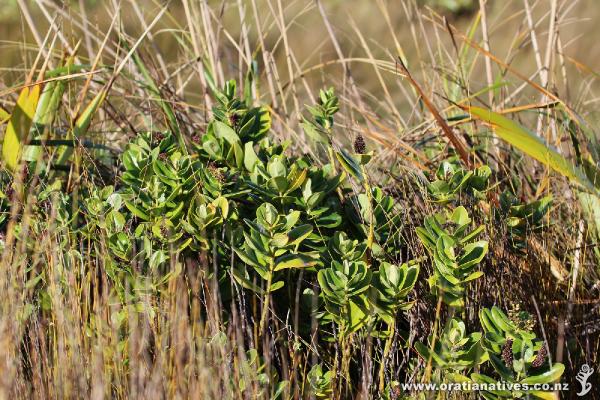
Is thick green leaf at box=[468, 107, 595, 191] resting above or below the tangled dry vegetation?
above

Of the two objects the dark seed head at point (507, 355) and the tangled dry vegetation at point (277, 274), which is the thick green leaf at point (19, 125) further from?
the dark seed head at point (507, 355)

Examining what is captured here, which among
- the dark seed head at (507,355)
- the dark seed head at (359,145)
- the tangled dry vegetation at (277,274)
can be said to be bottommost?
the dark seed head at (507,355)

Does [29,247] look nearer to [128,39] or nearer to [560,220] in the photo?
[128,39]

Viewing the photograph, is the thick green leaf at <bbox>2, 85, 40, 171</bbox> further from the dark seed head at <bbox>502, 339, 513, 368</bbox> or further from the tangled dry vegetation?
the dark seed head at <bbox>502, 339, 513, 368</bbox>

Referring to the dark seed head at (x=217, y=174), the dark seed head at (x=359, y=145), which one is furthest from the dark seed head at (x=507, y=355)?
the dark seed head at (x=217, y=174)

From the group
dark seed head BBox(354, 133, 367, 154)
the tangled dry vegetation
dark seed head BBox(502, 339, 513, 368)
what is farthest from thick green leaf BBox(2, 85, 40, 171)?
dark seed head BBox(502, 339, 513, 368)

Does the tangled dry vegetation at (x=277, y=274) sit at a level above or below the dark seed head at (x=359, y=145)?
below

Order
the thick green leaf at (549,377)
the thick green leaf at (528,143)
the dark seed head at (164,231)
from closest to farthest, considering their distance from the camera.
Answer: the thick green leaf at (549,377), the dark seed head at (164,231), the thick green leaf at (528,143)

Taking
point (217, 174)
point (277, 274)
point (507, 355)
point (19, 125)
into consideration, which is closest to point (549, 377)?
point (507, 355)

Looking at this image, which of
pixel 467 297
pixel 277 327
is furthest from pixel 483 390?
pixel 277 327

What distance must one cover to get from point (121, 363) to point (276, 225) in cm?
34

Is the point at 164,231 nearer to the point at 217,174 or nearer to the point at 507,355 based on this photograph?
the point at 217,174

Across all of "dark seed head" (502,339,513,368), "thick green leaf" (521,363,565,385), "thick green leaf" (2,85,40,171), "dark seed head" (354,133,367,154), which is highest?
"thick green leaf" (2,85,40,171)

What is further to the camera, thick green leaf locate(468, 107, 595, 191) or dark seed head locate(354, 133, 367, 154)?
thick green leaf locate(468, 107, 595, 191)
